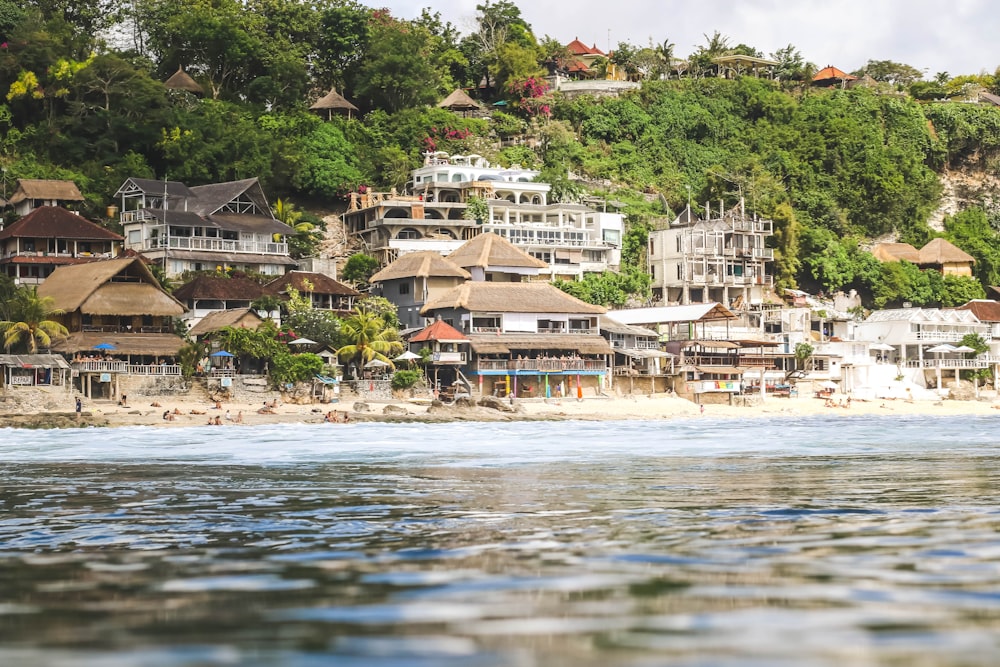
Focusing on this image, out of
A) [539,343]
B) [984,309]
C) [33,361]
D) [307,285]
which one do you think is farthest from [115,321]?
[984,309]

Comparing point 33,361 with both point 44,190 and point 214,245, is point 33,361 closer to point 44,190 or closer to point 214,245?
point 214,245

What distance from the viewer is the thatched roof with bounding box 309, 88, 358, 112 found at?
7838cm

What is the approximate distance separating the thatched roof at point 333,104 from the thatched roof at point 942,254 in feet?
119

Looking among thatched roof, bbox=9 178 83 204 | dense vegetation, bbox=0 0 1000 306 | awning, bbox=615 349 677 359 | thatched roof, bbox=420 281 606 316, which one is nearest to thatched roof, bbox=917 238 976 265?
dense vegetation, bbox=0 0 1000 306

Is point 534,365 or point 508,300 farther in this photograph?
→ point 508,300

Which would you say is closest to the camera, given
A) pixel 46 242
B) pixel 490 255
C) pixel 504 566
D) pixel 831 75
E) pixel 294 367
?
pixel 504 566

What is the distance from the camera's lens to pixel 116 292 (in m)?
51.2

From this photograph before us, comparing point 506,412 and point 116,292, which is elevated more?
point 116,292

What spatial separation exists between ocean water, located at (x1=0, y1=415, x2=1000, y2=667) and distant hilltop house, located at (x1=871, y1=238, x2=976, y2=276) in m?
59.5

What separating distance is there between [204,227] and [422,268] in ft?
33.3

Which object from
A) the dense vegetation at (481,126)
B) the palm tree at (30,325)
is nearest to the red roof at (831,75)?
the dense vegetation at (481,126)

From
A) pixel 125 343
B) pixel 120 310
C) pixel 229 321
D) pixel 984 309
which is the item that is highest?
pixel 984 309

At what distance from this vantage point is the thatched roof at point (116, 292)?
50500mm

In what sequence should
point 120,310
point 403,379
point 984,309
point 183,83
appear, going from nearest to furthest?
point 120,310, point 403,379, point 183,83, point 984,309
